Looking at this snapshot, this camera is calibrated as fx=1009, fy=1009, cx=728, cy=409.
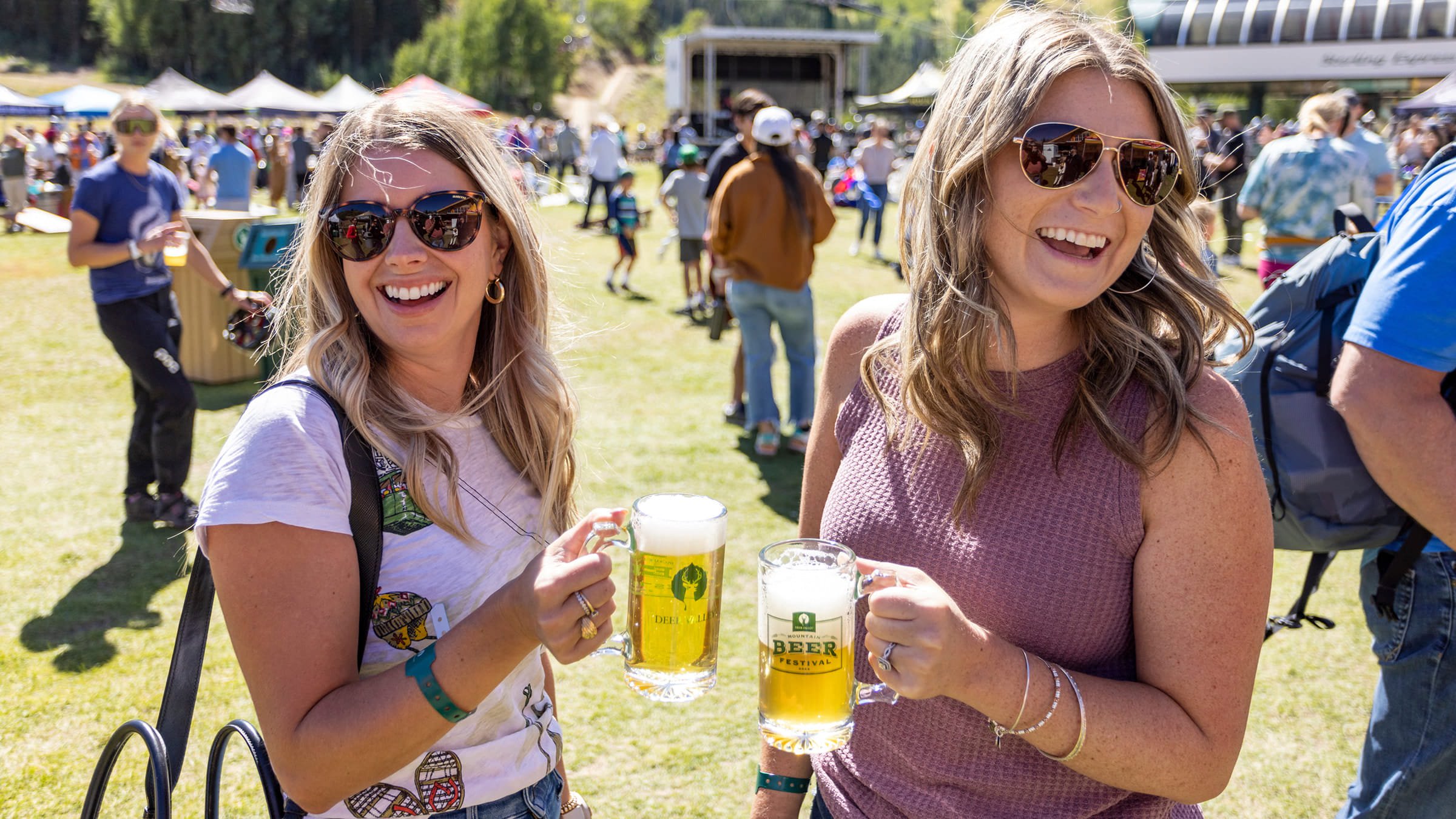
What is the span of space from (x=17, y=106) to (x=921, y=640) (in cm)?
2734

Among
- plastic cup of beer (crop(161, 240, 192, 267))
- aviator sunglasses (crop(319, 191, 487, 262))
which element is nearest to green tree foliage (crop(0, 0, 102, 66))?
plastic cup of beer (crop(161, 240, 192, 267))

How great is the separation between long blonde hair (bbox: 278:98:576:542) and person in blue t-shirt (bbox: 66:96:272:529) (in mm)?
3826

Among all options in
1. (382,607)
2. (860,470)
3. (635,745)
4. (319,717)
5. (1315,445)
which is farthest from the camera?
(635,745)

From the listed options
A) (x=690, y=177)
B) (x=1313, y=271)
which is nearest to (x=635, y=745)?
(x=1313, y=271)

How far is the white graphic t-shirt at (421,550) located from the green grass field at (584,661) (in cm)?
18

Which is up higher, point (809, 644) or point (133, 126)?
point (133, 126)

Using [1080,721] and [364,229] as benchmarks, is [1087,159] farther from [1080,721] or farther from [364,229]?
[364,229]

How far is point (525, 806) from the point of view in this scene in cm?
167

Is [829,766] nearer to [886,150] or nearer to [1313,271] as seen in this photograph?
[1313,271]

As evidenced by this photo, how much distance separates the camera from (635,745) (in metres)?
3.73

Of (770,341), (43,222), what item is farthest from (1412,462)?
(770,341)

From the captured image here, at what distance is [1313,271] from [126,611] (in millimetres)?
4857

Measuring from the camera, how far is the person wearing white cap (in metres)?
6.38

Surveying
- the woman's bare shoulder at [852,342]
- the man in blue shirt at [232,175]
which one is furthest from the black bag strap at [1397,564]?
the man in blue shirt at [232,175]
